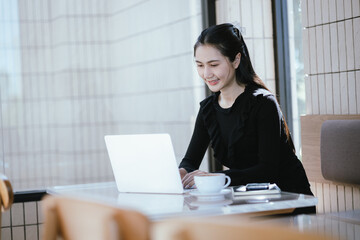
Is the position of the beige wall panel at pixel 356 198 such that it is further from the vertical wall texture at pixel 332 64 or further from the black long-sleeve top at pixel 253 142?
the black long-sleeve top at pixel 253 142

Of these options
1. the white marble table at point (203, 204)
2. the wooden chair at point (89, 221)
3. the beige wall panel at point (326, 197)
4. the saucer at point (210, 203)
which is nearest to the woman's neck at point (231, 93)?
the white marble table at point (203, 204)

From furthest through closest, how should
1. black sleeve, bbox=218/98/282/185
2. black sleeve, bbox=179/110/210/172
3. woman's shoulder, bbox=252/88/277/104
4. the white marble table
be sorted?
black sleeve, bbox=179/110/210/172 < woman's shoulder, bbox=252/88/277/104 < black sleeve, bbox=218/98/282/185 < the white marble table

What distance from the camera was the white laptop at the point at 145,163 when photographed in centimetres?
206

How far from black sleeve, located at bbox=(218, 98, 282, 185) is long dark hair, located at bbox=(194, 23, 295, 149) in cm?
20

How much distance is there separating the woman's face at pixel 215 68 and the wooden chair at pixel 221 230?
5.58 ft

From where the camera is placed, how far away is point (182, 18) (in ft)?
13.9

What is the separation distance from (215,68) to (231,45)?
0.46 feet

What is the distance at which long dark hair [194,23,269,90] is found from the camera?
2.70 metres

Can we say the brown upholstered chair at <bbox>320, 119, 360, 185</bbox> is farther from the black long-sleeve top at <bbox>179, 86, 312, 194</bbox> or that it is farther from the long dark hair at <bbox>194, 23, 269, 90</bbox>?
the long dark hair at <bbox>194, 23, 269, 90</bbox>

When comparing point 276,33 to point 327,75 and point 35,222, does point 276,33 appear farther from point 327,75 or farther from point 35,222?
point 35,222

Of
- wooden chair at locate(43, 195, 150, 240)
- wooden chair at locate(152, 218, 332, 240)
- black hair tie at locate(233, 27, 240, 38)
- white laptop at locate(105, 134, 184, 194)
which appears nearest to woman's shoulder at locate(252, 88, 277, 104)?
black hair tie at locate(233, 27, 240, 38)

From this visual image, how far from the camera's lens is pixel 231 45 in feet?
8.92

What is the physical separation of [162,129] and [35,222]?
3.31ft

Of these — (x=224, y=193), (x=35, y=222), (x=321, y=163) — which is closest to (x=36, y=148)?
(x=35, y=222)
